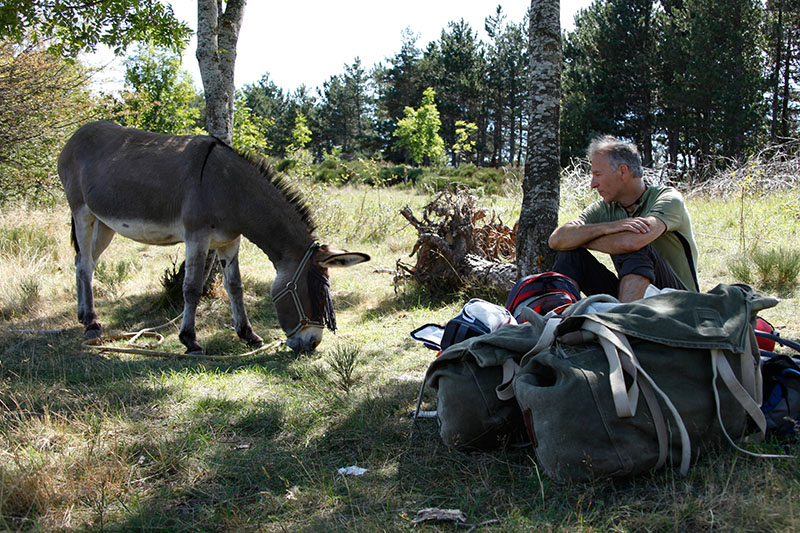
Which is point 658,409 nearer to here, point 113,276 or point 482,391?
point 482,391

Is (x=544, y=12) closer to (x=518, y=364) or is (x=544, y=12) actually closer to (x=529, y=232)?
(x=529, y=232)

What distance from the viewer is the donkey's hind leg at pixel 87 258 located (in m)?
5.86

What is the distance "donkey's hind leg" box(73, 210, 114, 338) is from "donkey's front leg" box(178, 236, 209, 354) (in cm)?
117

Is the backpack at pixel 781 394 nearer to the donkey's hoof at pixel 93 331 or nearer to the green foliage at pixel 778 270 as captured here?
the green foliage at pixel 778 270

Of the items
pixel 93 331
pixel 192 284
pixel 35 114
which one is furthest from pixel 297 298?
pixel 35 114

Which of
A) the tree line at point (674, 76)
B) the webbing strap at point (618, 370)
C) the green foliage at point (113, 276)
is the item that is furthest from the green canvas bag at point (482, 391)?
the tree line at point (674, 76)

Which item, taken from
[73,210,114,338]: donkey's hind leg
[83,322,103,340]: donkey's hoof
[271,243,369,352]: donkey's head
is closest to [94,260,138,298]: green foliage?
[73,210,114,338]: donkey's hind leg

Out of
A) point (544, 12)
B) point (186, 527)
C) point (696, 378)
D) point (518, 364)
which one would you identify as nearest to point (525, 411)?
point (518, 364)

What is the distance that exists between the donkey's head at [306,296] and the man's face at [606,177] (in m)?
2.15

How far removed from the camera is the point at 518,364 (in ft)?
8.57

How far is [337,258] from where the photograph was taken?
5223 millimetres

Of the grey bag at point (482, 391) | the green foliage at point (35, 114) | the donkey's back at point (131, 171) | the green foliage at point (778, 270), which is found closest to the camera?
the grey bag at point (482, 391)

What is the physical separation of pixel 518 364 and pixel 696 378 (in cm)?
73

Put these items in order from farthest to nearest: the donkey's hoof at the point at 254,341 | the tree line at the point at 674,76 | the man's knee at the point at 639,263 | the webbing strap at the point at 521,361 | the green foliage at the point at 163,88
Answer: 1. the tree line at the point at 674,76
2. the green foliage at the point at 163,88
3. the donkey's hoof at the point at 254,341
4. the man's knee at the point at 639,263
5. the webbing strap at the point at 521,361
